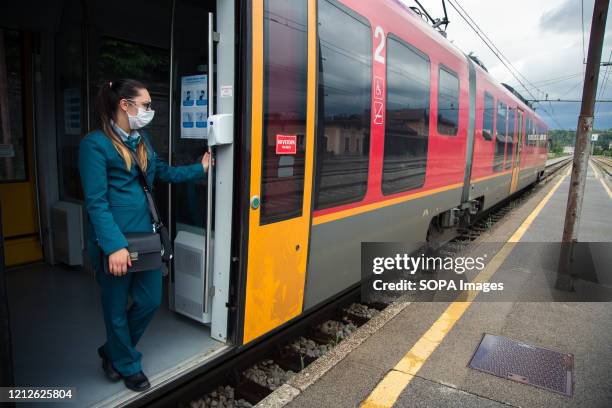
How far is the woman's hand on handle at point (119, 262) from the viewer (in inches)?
86.6

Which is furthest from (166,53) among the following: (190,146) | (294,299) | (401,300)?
(401,300)

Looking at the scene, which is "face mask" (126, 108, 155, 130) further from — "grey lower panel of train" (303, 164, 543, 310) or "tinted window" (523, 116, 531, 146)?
"tinted window" (523, 116, 531, 146)

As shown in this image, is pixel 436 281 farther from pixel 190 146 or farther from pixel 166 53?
pixel 166 53

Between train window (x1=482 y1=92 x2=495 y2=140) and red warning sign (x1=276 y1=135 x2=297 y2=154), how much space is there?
18.3 ft

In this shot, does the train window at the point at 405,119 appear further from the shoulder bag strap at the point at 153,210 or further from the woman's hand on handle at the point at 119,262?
the woman's hand on handle at the point at 119,262

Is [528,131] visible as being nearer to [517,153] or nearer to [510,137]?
[517,153]

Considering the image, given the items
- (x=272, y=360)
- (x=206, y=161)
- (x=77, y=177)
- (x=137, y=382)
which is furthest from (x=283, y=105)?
(x=77, y=177)

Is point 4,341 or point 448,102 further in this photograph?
point 448,102

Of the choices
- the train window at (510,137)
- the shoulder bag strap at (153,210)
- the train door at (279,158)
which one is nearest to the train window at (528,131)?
the train window at (510,137)

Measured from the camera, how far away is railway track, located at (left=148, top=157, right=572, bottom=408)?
2814 millimetres

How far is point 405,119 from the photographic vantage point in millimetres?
4426

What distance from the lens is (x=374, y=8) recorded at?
374 cm

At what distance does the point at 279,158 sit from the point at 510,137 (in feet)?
29.8

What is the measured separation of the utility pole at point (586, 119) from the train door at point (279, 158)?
3.37 metres
